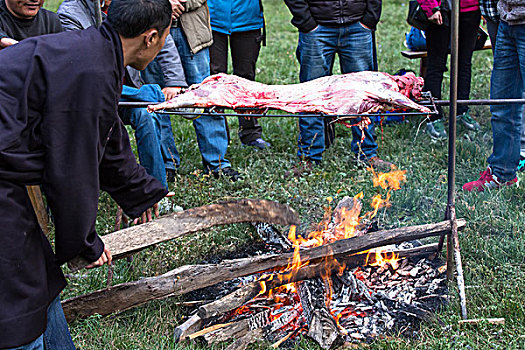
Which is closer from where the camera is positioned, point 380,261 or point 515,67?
point 380,261

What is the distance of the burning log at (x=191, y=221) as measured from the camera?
127 inches

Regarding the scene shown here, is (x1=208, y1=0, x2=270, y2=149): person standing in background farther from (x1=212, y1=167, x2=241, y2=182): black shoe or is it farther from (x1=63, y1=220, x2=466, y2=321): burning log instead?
(x1=63, y1=220, x2=466, y2=321): burning log

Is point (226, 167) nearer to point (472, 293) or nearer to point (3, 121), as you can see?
point (472, 293)

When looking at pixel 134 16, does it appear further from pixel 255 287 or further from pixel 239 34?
pixel 239 34

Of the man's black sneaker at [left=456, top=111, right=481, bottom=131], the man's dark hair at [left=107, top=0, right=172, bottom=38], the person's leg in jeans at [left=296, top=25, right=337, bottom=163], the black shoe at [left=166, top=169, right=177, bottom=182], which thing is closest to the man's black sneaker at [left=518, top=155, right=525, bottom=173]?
the man's black sneaker at [left=456, top=111, right=481, bottom=131]

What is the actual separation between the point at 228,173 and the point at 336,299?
86.8 inches

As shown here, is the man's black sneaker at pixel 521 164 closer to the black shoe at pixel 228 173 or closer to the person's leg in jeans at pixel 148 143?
the black shoe at pixel 228 173

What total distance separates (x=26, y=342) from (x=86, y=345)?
98cm

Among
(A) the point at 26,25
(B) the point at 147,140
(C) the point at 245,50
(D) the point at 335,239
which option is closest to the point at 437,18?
(C) the point at 245,50

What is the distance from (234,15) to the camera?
19.2ft

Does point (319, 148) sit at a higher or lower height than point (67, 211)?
lower

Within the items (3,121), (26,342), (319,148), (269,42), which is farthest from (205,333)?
(269,42)

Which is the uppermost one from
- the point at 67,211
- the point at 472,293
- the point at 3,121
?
the point at 3,121

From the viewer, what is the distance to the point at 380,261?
3.83 m
